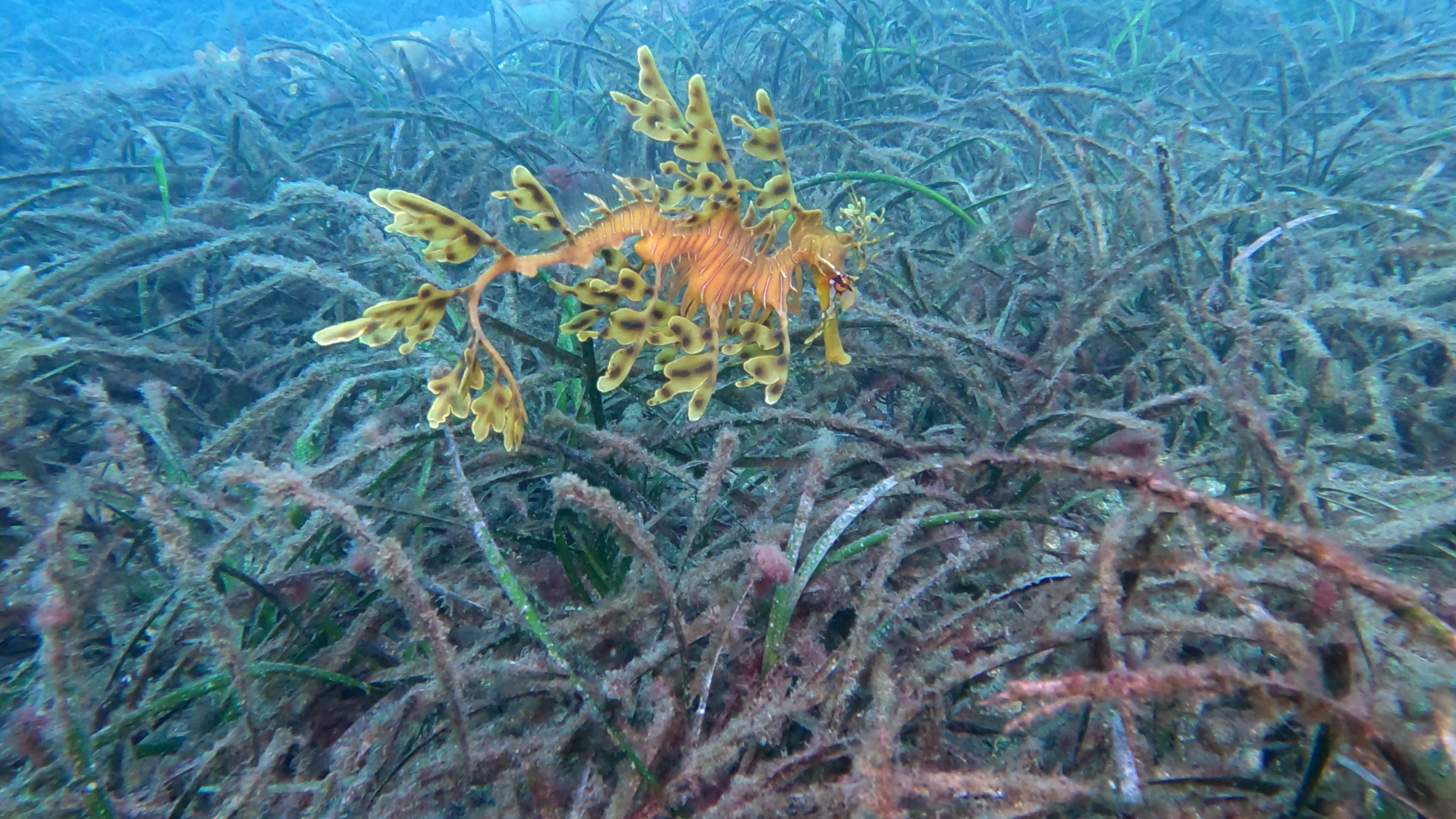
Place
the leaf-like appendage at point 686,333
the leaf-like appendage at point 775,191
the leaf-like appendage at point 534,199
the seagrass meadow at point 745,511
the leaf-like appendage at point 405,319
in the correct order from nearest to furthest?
the seagrass meadow at point 745,511 < the leaf-like appendage at point 405,319 < the leaf-like appendage at point 534,199 < the leaf-like appendage at point 686,333 < the leaf-like appendage at point 775,191

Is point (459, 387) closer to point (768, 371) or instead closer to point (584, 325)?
point (584, 325)

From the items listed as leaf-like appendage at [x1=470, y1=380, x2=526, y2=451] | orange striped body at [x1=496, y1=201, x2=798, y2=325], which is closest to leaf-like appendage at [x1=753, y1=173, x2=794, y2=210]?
orange striped body at [x1=496, y1=201, x2=798, y2=325]

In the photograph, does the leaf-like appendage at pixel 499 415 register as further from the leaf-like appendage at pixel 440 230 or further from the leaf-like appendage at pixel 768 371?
the leaf-like appendage at pixel 768 371

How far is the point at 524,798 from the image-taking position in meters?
1.50

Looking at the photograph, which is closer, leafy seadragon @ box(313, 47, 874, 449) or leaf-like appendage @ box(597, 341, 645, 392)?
leafy seadragon @ box(313, 47, 874, 449)

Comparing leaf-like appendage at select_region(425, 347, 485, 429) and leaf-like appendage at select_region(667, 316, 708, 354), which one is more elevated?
leaf-like appendage at select_region(425, 347, 485, 429)

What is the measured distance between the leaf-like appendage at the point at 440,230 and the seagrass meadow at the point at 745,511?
0.01 meters

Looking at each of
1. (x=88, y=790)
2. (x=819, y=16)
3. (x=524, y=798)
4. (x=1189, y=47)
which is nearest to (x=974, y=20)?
(x=819, y=16)

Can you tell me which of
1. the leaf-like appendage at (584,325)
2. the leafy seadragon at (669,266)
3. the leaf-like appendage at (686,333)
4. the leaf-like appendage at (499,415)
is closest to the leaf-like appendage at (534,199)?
the leafy seadragon at (669,266)

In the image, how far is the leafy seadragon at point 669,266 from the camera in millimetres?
1571

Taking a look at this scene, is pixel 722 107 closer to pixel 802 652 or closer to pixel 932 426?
pixel 932 426

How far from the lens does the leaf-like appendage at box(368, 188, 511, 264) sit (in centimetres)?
154

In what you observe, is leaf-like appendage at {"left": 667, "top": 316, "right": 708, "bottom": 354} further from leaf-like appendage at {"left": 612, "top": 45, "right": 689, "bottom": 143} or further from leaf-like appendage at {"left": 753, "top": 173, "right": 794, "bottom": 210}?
leaf-like appendage at {"left": 612, "top": 45, "right": 689, "bottom": 143}

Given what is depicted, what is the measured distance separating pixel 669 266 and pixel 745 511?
871mm
